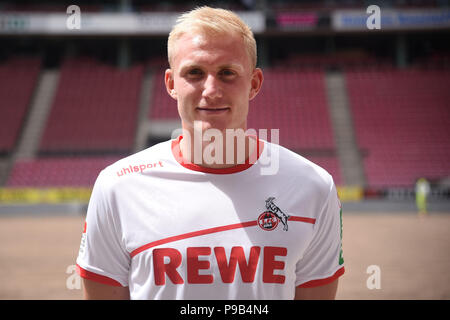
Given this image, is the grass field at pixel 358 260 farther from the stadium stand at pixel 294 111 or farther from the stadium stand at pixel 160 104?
the stadium stand at pixel 160 104

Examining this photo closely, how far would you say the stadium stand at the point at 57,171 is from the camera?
21.3m

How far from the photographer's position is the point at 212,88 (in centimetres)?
153

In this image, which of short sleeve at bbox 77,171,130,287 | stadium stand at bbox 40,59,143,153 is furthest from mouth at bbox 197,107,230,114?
stadium stand at bbox 40,59,143,153

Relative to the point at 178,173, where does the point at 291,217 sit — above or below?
below

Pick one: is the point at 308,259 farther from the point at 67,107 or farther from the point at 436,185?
the point at 67,107

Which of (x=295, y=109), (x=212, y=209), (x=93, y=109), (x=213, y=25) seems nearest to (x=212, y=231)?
(x=212, y=209)

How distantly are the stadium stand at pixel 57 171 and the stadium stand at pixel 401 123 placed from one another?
45.9ft

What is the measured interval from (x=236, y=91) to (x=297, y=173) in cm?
44

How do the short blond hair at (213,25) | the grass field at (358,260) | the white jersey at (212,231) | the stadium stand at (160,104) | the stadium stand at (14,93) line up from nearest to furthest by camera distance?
the short blond hair at (213,25) → the white jersey at (212,231) → the grass field at (358,260) → the stadium stand at (14,93) → the stadium stand at (160,104)

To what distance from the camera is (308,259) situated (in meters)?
1.75

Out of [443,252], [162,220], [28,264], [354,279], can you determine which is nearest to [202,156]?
[162,220]

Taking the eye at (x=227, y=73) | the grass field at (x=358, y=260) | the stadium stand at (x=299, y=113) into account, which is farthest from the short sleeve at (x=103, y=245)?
the stadium stand at (x=299, y=113)

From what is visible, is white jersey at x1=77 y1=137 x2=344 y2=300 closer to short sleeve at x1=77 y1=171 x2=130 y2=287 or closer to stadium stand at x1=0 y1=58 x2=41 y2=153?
short sleeve at x1=77 y1=171 x2=130 y2=287

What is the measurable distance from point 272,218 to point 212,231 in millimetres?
243
